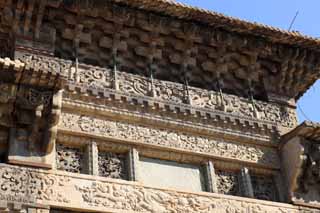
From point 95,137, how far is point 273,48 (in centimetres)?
314

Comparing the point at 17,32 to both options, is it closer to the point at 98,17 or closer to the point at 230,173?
the point at 98,17

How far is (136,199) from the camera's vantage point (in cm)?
783

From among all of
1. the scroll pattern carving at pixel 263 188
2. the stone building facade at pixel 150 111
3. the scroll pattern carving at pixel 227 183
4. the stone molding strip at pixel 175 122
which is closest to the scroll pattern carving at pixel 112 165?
the stone building facade at pixel 150 111

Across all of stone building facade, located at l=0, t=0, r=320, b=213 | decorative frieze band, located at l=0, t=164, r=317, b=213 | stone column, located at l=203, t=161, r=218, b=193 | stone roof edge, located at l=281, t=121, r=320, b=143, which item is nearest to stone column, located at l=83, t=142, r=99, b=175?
stone building facade, located at l=0, t=0, r=320, b=213

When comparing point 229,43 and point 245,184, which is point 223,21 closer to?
point 229,43

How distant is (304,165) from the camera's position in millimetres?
8891

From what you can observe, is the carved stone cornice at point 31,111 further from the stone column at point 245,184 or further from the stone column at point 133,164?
the stone column at point 245,184

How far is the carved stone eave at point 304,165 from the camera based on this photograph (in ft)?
29.0

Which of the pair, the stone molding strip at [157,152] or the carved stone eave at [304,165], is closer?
the stone molding strip at [157,152]

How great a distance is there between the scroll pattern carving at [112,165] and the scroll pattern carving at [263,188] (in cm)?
175

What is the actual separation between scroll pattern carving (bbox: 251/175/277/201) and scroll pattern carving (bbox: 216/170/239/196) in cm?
26

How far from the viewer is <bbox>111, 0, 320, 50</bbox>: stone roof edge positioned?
9.12 meters

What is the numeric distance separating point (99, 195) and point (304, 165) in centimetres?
278

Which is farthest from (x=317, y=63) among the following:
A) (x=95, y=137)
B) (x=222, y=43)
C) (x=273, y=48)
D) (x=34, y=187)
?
(x=34, y=187)
